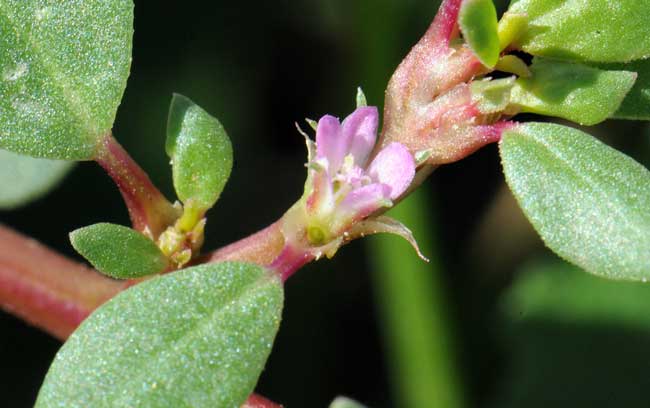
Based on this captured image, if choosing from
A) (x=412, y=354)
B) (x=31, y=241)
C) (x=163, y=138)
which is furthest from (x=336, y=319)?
(x=31, y=241)

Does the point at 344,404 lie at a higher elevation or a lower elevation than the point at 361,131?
lower

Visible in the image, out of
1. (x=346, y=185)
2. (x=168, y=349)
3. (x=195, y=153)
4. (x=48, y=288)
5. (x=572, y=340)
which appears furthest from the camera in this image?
(x=572, y=340)

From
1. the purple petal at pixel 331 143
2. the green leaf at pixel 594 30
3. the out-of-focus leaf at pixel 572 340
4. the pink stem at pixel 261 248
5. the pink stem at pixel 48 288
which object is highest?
the green leaf at pixel 594 30

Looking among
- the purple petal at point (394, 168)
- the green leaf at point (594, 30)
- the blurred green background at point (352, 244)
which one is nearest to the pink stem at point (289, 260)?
the purple petal at point (394, 168)

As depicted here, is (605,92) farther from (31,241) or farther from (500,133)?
(31,241)

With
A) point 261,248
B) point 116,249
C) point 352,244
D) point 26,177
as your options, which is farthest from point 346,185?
point 352,244

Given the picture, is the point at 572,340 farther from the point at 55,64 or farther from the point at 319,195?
the point at 55,64

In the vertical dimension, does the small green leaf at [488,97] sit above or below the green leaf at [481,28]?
below

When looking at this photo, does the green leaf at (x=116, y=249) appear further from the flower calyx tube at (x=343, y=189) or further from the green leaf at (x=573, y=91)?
the green leaf at (x=573, y=91)
